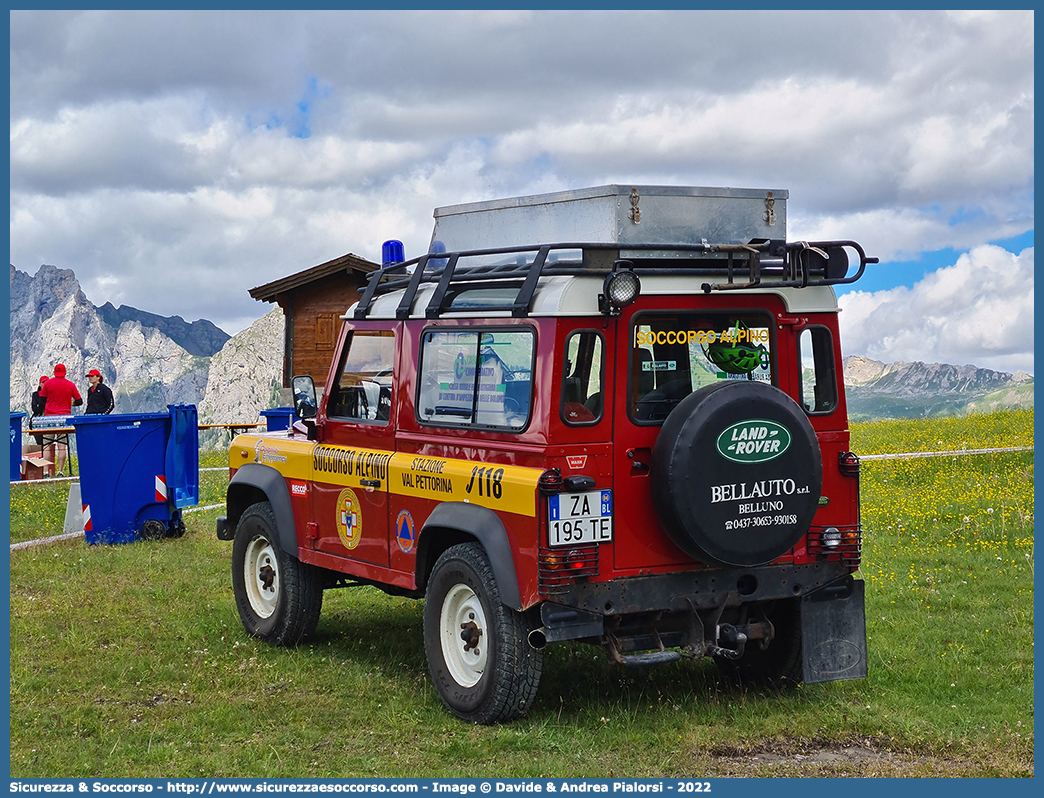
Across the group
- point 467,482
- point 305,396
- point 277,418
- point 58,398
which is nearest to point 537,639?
point 467,482

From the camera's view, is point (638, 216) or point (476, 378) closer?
point (638, 216)

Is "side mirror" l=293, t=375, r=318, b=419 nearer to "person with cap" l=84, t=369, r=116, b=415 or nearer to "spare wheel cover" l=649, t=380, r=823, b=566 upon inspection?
"spare wheel cover" l=649, t=380, r=823, b=566

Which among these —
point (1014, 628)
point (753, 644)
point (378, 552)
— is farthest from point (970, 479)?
point (378, 552)

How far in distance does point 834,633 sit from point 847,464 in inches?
39.6

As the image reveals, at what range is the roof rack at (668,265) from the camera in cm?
676

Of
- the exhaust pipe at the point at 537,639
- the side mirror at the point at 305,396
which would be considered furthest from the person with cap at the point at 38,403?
the exhaust pipe at the point at 537,639

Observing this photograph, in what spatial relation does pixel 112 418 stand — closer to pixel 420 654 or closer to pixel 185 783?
pixel 420 654

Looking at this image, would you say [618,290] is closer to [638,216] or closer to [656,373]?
[656,373]

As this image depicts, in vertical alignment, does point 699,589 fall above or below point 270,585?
above

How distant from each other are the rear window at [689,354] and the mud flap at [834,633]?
1.34 m

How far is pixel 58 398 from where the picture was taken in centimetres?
2233

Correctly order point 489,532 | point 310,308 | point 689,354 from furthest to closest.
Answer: point 310,308 → point 689,354 → point 489,532

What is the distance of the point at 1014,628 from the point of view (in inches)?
352

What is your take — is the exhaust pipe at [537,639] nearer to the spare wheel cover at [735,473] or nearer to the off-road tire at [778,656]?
the spare wheel cover at [735,473]
